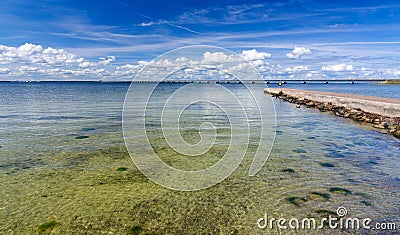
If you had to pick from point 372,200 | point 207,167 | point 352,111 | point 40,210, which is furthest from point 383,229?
point 352,111

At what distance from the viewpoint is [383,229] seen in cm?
572

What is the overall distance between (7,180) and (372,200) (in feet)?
35.2

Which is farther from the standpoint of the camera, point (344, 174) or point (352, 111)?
point (352, 111)

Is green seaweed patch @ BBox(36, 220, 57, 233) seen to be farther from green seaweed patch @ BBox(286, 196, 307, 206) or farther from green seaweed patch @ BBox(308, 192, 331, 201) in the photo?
green seaweed patch @ BBox(308, 192, 331, 201)

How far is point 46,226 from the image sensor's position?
5.78 meters

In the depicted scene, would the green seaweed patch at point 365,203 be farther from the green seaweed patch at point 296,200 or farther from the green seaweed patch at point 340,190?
the green seaweed patch at point 296,200

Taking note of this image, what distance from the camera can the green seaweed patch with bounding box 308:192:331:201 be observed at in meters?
7.21

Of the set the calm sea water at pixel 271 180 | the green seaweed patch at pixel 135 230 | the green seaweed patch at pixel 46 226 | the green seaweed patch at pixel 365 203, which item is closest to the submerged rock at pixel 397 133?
the calm sea water at pixel 271 180

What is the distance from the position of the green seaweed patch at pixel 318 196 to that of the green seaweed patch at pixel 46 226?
6.43 metres

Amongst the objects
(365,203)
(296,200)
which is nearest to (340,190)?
(365,203)

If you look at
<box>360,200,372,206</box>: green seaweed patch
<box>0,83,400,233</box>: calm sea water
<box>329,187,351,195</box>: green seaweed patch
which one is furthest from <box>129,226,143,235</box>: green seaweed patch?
<box>360,200,372,206</box>: green seaweed patch

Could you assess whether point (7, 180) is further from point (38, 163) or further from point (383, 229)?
point (383, 229)

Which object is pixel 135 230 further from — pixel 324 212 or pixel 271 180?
pixel 271 180

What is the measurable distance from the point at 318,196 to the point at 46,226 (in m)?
6.85
